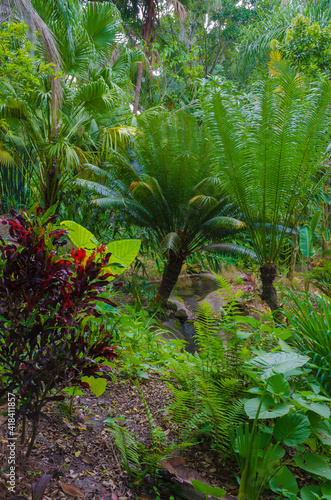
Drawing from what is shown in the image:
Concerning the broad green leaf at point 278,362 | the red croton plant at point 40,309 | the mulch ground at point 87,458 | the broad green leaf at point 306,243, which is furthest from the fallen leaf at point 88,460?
the broad green leaf at point 306,243

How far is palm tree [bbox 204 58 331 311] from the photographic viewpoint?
11.9ft

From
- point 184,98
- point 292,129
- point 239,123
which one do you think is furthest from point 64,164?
point 184,98

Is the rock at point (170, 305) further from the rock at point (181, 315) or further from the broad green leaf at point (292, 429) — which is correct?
the broad green leaf at point (292, 429)

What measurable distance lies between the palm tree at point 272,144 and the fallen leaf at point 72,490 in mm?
2968

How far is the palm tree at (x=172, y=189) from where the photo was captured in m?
4.93

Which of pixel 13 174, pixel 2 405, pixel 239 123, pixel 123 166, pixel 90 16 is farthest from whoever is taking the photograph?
pixel 13 174

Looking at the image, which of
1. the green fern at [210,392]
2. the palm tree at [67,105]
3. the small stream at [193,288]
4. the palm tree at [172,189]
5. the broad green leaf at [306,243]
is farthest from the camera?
the small stream at [193,288]

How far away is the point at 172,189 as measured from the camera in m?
5.16

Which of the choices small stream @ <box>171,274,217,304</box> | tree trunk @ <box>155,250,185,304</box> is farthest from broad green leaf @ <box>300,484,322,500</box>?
small stream @ <box>171,274,217,304</box>

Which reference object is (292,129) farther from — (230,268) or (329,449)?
(230,268)

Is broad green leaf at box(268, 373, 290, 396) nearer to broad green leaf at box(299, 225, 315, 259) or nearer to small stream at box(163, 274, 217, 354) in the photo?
broad green leaf at box(299, 225, 315, 259)

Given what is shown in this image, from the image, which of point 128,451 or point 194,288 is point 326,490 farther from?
point 194,288

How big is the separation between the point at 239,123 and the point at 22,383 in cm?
365

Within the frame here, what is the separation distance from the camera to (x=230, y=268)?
29.8 ft
